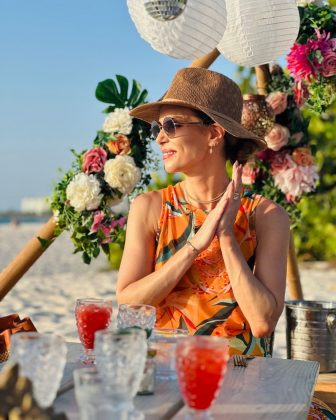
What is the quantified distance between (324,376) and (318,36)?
176 cm

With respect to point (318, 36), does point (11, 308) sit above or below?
below

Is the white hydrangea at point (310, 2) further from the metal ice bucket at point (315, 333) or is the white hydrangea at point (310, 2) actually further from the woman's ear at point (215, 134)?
the metal ice bucket at point (315, 333)

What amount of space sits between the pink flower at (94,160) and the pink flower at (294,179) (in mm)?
1052

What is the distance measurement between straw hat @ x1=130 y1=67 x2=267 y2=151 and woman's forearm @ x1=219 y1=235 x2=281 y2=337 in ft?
1.54

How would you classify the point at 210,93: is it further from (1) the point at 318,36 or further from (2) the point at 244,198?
(1) the point at 318,36

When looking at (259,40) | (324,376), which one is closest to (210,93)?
(259,40)

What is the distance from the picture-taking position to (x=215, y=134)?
2.78 meters

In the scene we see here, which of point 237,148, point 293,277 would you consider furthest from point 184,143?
point 293,277

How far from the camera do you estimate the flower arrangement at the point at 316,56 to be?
3721mm

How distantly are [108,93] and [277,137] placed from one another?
0.97 metres

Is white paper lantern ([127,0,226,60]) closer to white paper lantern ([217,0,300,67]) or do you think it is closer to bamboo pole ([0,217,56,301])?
white paper lantern ([217,0,300,67])

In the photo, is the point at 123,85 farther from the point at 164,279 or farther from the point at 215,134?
the point at 164,279

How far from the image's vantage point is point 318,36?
3.72 m

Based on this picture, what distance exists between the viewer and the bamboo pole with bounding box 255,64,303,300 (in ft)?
13.3
